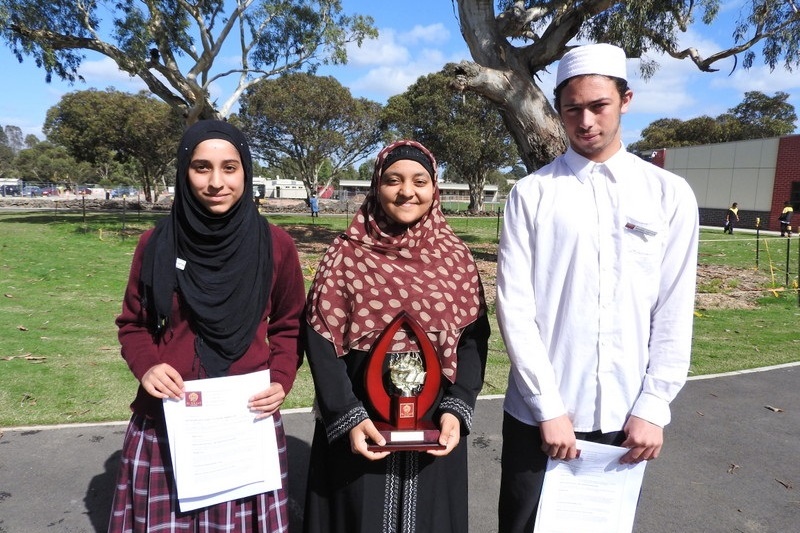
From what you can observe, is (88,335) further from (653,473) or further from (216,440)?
(653,473)

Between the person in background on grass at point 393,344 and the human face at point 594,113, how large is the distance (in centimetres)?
49

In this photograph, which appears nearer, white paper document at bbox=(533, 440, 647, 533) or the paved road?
white paper document at bbox=(533, 440, 647, 533)

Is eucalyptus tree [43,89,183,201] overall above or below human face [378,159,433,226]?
above

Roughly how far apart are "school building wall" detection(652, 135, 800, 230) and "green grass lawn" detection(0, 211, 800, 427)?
1717 cm

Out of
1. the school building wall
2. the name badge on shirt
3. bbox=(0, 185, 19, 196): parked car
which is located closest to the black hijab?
the name badge on shirt

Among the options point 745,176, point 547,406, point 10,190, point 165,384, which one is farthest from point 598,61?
point 10,190

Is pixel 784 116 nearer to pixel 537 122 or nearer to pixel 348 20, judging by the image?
pixel 348 20

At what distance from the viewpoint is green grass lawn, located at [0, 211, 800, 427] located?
423cm

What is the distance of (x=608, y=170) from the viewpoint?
5.86 ft

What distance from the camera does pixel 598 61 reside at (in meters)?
1.68

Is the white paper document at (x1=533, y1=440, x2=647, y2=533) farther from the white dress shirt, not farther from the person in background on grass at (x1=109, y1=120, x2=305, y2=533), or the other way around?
the person in background on grass at (x1=109, y1=120, x2=305, y2=533)

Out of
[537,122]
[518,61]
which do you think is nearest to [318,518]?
[537,122]

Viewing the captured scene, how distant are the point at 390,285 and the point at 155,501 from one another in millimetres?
1136

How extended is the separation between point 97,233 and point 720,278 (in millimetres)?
16797
